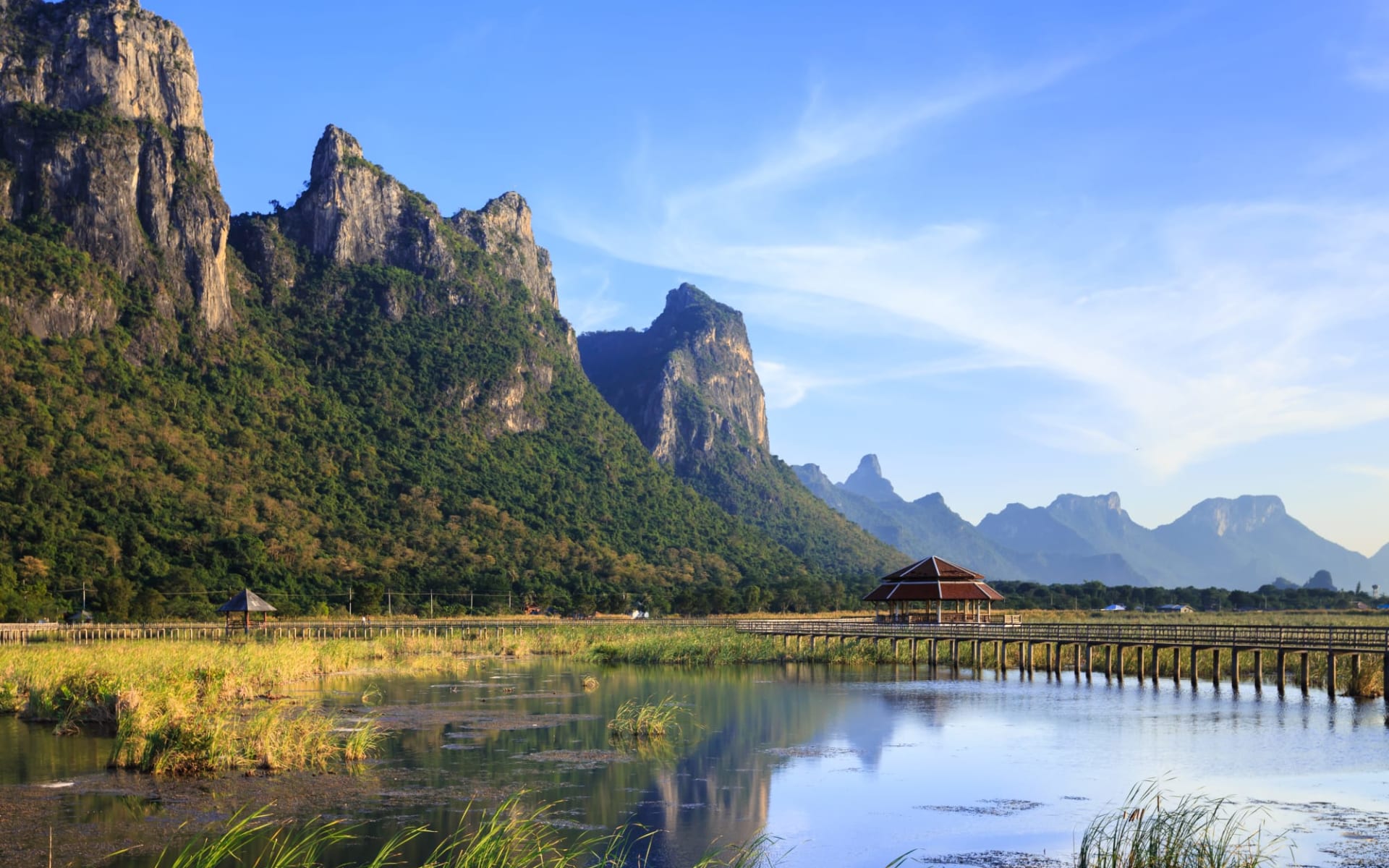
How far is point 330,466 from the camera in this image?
342 feet

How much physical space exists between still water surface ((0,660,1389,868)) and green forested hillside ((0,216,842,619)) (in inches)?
1783

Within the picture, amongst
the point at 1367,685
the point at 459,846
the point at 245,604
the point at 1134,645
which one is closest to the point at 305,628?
the point at 245,604

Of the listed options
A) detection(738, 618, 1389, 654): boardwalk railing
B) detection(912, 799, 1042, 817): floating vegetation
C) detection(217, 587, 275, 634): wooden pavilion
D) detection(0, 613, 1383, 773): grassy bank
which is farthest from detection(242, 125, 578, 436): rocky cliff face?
detection(912, 799, 1042, 817): floating vegetation

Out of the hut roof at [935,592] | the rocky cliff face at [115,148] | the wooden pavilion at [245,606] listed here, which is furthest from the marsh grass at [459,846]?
the rocky cliff face at [115,148]

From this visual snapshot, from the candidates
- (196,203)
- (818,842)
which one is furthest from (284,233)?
(818,842)

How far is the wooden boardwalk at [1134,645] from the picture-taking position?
39.4 meters

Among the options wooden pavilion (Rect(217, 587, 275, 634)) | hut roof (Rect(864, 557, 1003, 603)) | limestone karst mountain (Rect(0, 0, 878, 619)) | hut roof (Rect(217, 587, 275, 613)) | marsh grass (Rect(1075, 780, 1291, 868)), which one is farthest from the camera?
limestone karst mountain (Rect(0, 0, 878, 619))

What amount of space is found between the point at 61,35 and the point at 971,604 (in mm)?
103730

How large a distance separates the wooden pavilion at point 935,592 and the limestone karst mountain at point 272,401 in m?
32.5

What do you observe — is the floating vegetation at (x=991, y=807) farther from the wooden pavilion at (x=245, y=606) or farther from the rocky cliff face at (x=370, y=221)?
the rocky cliff face at (x=370, y=221)

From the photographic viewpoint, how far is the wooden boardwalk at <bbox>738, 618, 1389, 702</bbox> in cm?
3944

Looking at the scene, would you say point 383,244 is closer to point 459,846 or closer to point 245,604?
point 245,604

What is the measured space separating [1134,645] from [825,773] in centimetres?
2635

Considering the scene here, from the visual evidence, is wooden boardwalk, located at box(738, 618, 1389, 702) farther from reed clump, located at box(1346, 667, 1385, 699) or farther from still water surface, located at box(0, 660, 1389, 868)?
still water surface, located at box(0, 660, 1389, 868)
